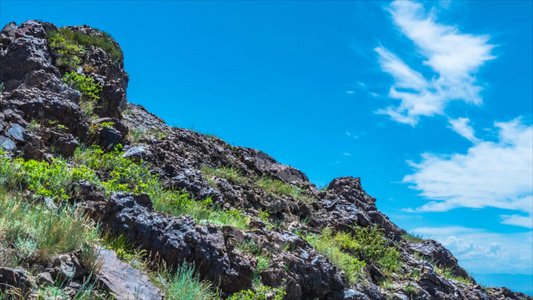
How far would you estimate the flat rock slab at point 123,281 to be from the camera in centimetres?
500

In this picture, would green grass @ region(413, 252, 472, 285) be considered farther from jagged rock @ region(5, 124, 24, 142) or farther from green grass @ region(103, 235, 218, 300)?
jagged rock @ region(5, 124, 24, 142)

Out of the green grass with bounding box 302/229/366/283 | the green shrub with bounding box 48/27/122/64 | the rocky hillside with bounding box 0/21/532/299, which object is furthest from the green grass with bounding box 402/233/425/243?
the green shrub with bounding box 48/27/122/64

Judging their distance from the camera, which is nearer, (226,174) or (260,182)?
(226,174)

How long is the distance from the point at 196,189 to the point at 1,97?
19.1 feet

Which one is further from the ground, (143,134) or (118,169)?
(143,134)

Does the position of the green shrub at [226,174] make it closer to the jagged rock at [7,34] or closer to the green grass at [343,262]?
the green grass at [343,262]

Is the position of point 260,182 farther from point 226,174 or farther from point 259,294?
point 259,294

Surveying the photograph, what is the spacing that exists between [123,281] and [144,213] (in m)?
2.46

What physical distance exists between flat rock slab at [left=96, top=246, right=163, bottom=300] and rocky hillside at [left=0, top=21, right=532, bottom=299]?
0.02 m

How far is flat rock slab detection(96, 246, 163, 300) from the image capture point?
5.00 meters

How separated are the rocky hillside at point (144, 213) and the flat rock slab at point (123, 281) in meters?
0.02

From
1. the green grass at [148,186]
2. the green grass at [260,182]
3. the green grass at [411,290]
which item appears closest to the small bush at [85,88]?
the green grass at [148,186]

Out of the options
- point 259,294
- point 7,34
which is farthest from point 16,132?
point 259,294

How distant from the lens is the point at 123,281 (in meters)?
5.29
